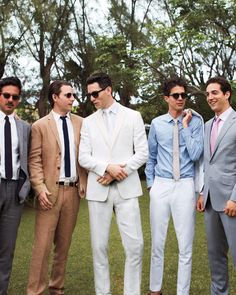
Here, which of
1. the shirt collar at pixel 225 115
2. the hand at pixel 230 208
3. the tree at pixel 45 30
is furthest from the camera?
the tree at pixel 45 30

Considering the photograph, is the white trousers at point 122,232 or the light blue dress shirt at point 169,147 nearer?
the white trousers at point 122,232

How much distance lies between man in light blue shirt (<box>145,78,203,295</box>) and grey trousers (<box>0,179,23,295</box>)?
141 cm

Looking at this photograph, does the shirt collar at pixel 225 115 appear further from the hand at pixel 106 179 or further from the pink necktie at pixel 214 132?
the hand at pixel 106 179

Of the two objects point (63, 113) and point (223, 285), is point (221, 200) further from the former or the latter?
point (63, 113)

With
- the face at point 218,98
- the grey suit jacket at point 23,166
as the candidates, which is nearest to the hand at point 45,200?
the grey suit jacket at point 23,166

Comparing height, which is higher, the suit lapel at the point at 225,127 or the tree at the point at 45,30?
the tree at the point at 45,30

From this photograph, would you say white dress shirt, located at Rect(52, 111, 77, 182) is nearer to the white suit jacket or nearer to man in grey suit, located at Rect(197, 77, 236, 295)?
the white suit jacket

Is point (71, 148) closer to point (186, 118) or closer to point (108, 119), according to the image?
point (108, 119)

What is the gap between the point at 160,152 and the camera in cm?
477

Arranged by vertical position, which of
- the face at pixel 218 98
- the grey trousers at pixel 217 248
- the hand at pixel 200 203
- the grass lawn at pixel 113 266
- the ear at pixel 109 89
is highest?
the ear at pixel 109 89

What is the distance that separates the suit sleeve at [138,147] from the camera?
4.40 meters

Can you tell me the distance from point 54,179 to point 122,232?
0.87 meters

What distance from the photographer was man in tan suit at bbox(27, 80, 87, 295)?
14.9ft

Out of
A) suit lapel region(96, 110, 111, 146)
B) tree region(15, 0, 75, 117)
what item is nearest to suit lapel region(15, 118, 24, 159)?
suit lapel region(96, 110, 111, 146)
